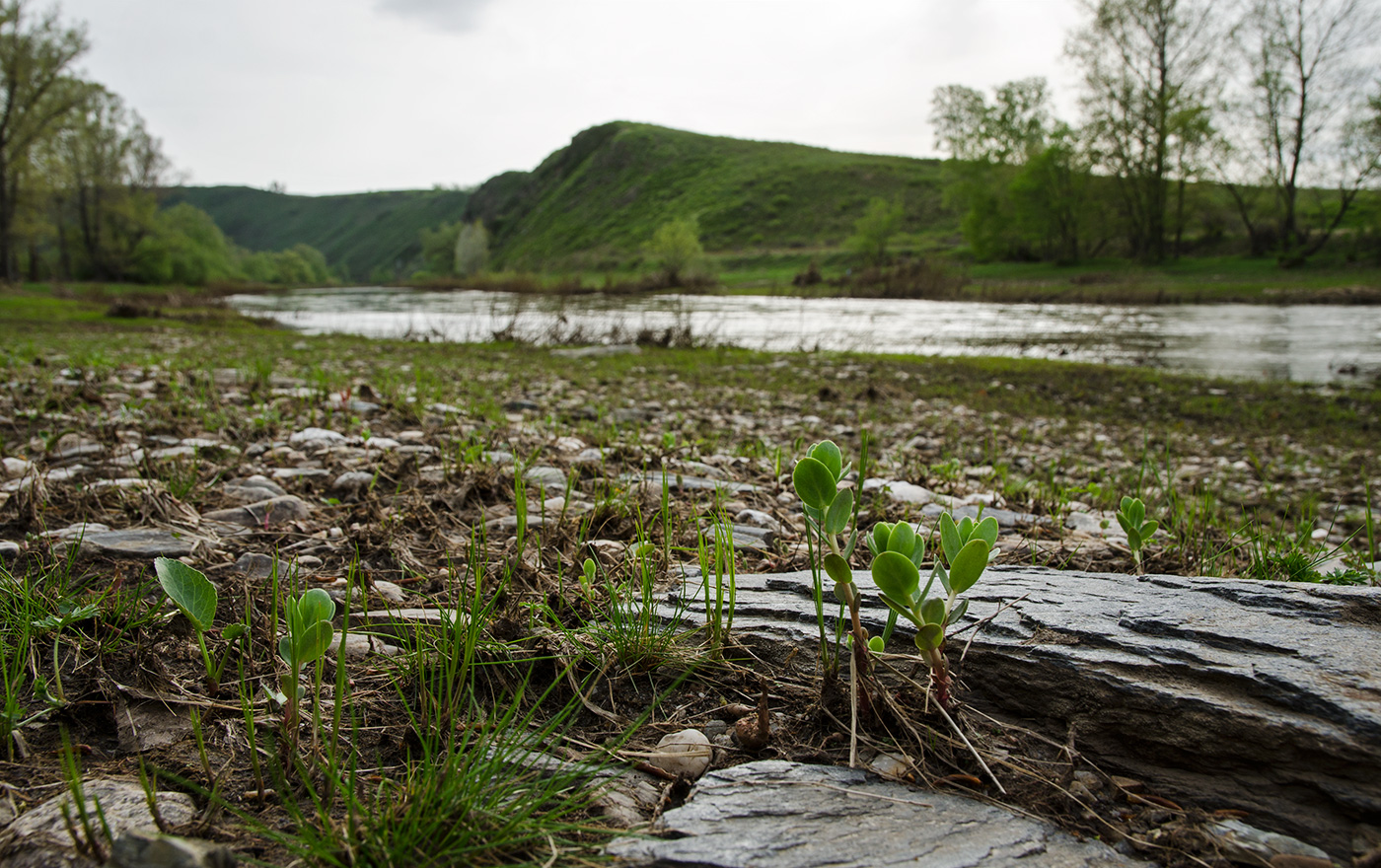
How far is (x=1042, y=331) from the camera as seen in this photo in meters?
18.5

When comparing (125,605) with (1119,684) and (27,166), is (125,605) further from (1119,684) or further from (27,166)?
(27,166)

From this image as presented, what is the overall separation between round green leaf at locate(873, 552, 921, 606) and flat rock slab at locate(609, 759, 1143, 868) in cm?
35

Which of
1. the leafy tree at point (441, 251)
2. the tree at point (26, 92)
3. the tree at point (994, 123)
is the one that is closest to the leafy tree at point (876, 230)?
the tree at point (994, 123)

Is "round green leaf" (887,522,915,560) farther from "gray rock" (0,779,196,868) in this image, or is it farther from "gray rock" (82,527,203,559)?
"gray rock" (82,527,203,559)

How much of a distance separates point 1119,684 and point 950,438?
465cm

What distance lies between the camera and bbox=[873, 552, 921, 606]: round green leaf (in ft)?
3.95

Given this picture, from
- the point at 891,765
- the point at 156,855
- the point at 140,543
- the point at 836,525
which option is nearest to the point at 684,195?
the point at 140,543

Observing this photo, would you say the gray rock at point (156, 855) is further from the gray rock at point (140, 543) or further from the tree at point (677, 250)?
the tree at point (677, 250)

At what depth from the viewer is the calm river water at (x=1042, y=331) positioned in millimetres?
12641

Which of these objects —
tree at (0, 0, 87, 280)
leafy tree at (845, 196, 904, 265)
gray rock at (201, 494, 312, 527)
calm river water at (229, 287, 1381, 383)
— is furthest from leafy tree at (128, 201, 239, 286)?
gray rock at (201, 494, 312, 527)

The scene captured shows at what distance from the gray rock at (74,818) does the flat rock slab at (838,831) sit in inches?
30.7

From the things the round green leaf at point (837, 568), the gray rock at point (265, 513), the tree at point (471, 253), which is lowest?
the gray rock at point (265, 513)

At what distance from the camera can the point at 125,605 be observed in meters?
1.75

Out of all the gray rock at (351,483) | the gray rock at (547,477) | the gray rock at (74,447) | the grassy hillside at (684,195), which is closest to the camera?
the gray rock at (351,483)
